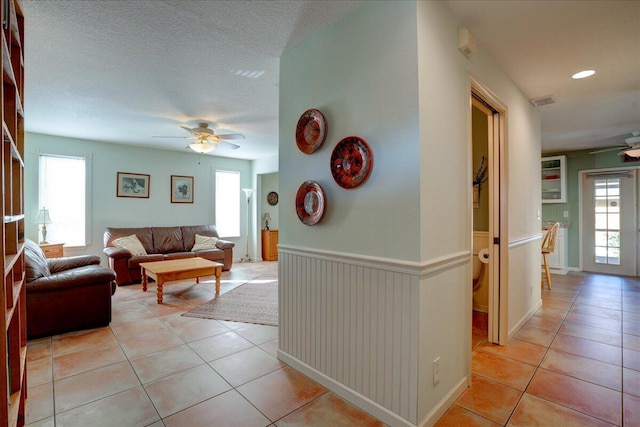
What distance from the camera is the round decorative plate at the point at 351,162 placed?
5.89 feet

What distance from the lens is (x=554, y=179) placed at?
612 centimetres

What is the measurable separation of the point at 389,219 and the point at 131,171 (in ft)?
18.5

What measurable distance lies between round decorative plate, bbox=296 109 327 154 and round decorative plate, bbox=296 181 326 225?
249mm

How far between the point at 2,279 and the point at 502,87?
3302 mm

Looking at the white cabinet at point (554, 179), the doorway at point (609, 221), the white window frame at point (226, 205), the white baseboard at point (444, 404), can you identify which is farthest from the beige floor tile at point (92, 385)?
the doorway at point (609, 221)

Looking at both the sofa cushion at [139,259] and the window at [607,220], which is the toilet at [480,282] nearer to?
the window at [607,220]

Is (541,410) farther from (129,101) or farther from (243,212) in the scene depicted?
(243,212)

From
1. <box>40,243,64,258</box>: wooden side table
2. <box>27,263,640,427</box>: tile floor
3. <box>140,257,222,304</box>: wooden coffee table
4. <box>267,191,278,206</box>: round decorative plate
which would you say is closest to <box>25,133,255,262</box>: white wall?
<box>40,243,64,258</box>: wooden side table

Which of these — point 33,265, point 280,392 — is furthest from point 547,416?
point 33,265

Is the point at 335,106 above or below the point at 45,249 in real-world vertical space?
above

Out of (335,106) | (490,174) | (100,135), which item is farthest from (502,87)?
(100,135)

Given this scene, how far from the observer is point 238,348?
8.78ft

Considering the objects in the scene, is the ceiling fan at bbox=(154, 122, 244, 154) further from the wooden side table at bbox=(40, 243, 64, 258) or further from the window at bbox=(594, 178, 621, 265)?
the window at bbox=(594, 178, 621, 265)

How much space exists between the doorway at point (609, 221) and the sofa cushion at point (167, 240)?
7.69 meters
